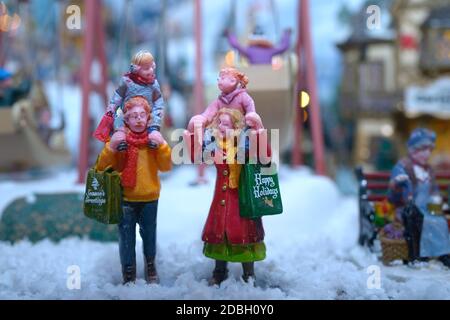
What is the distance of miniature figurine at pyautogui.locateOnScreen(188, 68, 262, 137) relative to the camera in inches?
94.0

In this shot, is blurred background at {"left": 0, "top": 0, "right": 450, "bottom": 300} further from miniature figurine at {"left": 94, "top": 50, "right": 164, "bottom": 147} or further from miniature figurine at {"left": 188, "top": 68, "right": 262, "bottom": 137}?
miniature figurine at {"left": 94, "top": 50, "right": 164, "bottom": 147}

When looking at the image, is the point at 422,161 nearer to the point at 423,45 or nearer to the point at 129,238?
the point at 129,238

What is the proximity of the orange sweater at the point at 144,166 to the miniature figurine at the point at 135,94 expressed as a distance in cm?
7

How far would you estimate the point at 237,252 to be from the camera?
2.39 meters

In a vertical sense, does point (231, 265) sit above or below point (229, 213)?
below

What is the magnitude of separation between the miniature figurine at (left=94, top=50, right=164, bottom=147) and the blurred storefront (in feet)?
15.3

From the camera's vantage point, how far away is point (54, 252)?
3.08 meters

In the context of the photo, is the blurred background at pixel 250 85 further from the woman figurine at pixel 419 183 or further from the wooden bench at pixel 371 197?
the woman figurine at pixel 419 183

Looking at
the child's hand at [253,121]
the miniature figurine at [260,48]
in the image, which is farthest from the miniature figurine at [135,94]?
the miniature figurine at [260,48]

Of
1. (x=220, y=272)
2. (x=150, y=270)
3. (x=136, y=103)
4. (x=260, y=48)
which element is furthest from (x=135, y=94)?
(x=260, y=48)

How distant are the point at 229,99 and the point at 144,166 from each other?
1.69 ft

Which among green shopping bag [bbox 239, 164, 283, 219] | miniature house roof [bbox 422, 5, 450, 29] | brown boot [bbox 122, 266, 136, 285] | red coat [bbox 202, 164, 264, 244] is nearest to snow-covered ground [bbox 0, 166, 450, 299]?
brown boot [bbox 122, 266, 136, 285]

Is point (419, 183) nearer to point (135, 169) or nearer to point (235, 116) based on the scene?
point (235, 116)
